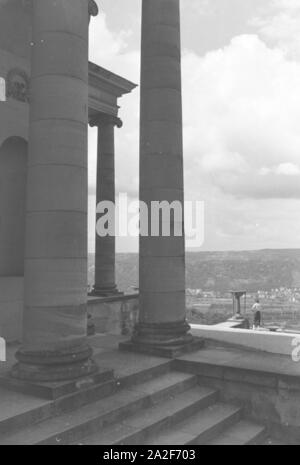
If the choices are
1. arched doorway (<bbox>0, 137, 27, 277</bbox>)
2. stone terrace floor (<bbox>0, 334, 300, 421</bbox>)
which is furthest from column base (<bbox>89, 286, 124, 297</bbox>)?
stone terrace floor (<bbox>0, 334, 300, 421</bbox>)

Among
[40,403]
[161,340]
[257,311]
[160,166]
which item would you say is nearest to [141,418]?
[40,403]

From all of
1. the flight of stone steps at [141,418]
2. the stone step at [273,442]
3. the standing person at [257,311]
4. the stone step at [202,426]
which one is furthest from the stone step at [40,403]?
the standing person at [257,311]

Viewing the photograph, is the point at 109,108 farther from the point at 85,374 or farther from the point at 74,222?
the point at 85,374

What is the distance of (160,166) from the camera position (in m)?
23.6

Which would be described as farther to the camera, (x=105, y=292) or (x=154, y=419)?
(x=105, y=292)

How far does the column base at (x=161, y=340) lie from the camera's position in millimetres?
22703

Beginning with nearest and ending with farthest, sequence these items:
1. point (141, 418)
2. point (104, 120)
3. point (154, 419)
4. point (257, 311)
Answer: point (154, 419) < point (141, 418) < point (104, 120) < point (257, 311)

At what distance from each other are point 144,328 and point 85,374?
21.8 ft

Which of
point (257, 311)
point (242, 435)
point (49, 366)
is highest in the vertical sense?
point (49, 366)

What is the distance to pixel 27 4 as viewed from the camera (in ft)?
92.9

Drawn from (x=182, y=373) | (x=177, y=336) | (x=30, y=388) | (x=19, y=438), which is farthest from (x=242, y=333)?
(x=19, y=438)

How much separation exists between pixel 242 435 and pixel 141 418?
13.5 feet

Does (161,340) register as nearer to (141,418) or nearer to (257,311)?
(141,418)

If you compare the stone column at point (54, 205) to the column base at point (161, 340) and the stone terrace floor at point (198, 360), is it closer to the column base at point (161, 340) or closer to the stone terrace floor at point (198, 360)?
the stone terrace floor at point (198, 360)
